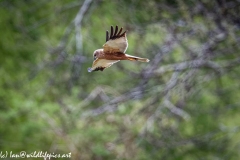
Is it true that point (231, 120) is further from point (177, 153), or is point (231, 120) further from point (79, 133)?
point (79, 133)

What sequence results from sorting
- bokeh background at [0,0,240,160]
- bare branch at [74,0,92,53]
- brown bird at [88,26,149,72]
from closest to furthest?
brown bird at [88,26,149,72], bokeh background at [0,0,240,160], bare branch at [74,0,92,53]

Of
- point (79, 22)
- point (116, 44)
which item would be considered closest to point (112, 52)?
point (116, 44)

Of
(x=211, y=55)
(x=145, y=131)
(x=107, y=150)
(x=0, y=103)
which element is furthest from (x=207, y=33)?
(x=0, y=103)

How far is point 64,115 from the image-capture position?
29.9 feet

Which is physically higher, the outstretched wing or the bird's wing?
the outstretched wing

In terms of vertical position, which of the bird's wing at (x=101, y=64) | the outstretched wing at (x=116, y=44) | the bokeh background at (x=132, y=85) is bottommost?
the bird's wing at (x=101, y=64)

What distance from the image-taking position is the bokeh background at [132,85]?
749 cm

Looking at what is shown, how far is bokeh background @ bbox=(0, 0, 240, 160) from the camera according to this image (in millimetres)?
7492

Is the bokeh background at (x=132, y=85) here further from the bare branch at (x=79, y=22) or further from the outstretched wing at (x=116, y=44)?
the outstretched wing at (x=116, y=44)

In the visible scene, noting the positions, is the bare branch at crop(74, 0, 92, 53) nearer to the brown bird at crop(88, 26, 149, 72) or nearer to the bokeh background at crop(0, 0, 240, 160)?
the bokeh background at crop(0, 0, 240, 160)

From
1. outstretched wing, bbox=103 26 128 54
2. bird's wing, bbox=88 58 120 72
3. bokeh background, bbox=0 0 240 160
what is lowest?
bird's wing, bbox=88 58 120 72

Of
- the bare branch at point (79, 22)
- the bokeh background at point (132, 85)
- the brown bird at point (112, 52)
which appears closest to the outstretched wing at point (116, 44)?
the brown bird at point (112, 52)

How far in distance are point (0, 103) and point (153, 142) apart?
362cm

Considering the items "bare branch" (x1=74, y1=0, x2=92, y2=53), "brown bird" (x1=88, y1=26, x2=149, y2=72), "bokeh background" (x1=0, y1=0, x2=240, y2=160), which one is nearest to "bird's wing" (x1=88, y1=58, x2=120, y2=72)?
"brown bird" (x1=88, y1=26, x2=149, y2=72)
